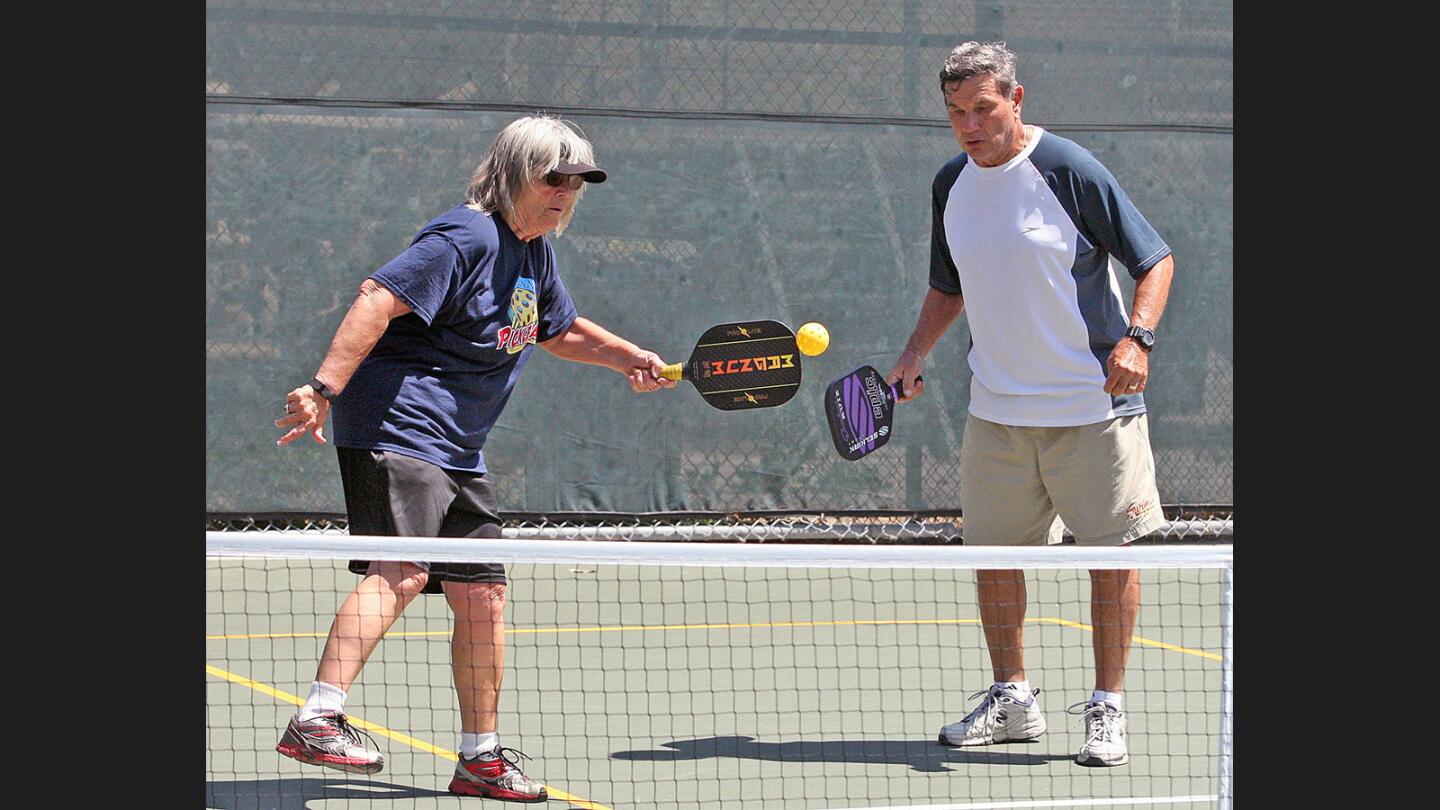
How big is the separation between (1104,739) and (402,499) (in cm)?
179

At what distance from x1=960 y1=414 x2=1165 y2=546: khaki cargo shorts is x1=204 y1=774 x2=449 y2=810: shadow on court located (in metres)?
1.65

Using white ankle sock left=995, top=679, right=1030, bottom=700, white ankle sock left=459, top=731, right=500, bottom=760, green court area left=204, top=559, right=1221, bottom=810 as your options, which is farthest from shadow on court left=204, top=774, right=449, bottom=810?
white ankle sock left=995, top=679, right=1030, bottom=700

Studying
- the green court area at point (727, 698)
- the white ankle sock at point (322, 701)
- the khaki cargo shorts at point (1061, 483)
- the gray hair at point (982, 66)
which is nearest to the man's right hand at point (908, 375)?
the khaki cargo shorts at point (1061, 483)

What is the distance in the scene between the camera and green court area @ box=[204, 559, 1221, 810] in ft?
13.3

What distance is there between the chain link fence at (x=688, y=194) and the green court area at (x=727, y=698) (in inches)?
36.9

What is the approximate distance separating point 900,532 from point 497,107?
9.05 ft

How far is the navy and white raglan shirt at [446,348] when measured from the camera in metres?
3.95

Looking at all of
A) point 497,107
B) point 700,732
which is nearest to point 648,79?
point 497,107

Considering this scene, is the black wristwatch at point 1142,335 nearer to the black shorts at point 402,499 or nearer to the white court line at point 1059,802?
the white court line at point 1059,802

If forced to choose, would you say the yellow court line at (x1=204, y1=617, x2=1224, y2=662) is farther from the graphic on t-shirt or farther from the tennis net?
the graphic on t-shirt

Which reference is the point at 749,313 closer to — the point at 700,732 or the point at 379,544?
the point at 700,732

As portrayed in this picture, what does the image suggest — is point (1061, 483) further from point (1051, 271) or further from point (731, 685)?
point (731, 685)

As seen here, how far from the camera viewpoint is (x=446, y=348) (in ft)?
13.3

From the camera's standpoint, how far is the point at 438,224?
4.05m
